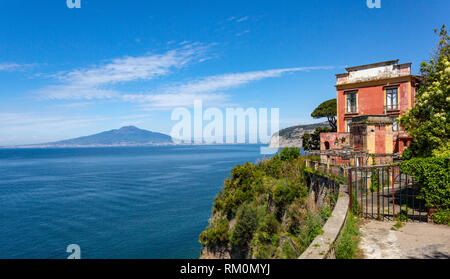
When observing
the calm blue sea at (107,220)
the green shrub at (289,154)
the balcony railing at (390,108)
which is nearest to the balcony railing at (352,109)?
the balcony railing at (390,108)

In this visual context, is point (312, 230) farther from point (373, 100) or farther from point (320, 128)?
point (320, 128)

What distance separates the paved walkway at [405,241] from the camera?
19.8 ft

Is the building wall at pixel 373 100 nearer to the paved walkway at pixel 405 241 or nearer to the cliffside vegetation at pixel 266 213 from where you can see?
the cliffside vegetation at pixel 266 213

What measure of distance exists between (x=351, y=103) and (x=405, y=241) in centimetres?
2438

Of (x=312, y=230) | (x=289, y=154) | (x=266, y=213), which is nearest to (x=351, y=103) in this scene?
(x=289, y=154)

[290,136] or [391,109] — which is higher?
[391,109]

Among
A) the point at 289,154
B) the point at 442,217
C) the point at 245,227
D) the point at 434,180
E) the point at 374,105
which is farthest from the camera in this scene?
the point at 289,154

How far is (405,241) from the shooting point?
6.83 meters

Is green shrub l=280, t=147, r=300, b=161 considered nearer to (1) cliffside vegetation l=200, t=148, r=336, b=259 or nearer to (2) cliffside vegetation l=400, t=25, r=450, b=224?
(1) cliffside vegetation l=200, t=148, r=336, b=259

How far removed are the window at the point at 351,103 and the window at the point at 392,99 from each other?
2904 millimetres

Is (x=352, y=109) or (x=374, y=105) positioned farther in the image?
(x=352, y=109)
